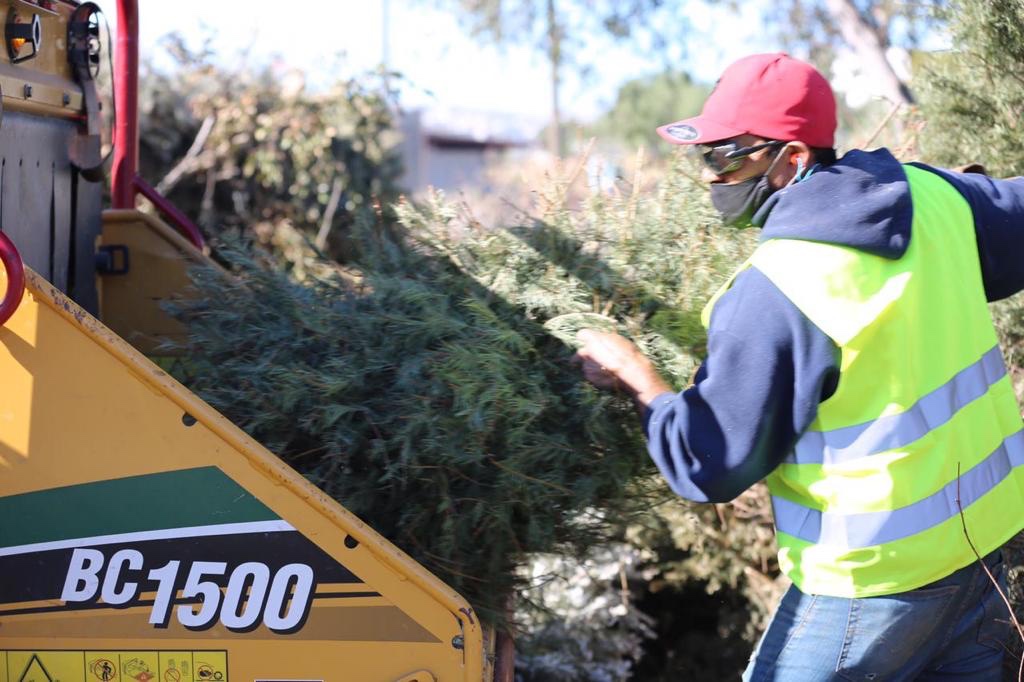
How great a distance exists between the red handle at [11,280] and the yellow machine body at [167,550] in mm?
51

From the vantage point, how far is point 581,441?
98.3 inches

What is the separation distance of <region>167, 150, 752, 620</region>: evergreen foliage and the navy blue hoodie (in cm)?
48

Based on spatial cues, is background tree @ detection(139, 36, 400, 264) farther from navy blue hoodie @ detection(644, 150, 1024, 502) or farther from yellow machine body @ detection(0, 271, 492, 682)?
navy blue hoodie @ detection(644, 150, 1024, 502)

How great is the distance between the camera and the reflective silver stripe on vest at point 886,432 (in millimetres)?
1909

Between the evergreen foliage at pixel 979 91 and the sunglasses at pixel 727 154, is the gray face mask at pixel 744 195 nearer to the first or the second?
the sunglasses at pixel 727 154

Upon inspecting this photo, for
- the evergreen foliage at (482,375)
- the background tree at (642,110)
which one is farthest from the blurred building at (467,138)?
the evergreen foliage at (482,375)

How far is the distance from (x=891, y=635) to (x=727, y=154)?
102 cm

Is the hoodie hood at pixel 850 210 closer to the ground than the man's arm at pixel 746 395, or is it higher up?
higher up

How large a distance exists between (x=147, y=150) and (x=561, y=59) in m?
7.23

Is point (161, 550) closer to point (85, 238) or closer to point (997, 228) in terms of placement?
point (85, 238)

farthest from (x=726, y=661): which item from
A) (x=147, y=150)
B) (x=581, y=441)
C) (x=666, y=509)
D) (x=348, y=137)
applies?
(x=147, y=150)

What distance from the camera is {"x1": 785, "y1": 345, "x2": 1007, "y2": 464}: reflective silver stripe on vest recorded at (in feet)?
6.26

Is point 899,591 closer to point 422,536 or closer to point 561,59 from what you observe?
point 422,536

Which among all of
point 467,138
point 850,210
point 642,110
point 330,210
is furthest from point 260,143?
point 467,138
